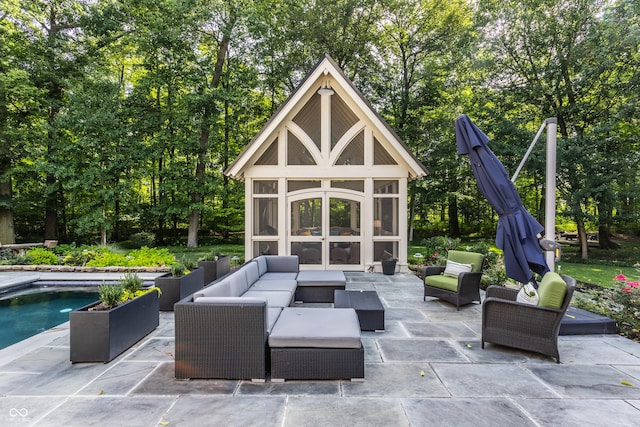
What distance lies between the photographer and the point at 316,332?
10.1ft

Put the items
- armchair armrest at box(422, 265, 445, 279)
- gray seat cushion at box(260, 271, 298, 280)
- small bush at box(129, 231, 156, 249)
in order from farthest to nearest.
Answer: small bush at box(129, 231, 156, 249) → armchair armrest at box(422, 265, 445, 279) → gray seat cushion at box(260, 271, 298, 280)

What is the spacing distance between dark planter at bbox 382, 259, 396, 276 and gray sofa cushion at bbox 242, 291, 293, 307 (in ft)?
13.9

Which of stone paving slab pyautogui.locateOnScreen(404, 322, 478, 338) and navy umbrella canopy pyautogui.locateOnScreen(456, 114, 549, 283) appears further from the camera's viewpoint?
stone paving slab pyautogui.locateOnScreen(404, 322, 478, 338)

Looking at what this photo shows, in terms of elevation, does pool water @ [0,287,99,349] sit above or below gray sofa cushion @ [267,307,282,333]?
below

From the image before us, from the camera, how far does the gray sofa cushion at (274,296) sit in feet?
13.9

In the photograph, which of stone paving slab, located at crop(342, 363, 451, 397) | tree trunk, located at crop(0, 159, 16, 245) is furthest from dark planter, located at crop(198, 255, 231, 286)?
tree trunk, located at crop(0, 159, 16, 245)

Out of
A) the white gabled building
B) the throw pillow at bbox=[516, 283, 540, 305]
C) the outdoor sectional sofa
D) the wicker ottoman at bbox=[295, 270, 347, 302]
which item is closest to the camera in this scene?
the outdoor sectional sofa

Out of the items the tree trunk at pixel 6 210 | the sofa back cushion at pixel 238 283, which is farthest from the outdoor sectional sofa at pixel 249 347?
the tree trunk at pixel 6 210

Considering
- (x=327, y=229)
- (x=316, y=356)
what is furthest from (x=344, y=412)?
(x=327, y=229)

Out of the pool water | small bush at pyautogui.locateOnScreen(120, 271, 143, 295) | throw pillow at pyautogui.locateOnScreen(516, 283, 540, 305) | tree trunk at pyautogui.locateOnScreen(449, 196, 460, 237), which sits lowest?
the pool water

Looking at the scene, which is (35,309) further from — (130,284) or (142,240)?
(142,240)

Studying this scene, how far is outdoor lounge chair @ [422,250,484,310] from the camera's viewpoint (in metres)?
5.34

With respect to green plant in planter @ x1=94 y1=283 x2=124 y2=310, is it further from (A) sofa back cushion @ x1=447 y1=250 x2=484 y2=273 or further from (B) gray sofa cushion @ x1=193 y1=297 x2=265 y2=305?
(A) sofa back cushion @ x1=447 y1=250 x2=484 y2=273

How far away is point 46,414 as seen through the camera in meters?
2.53
